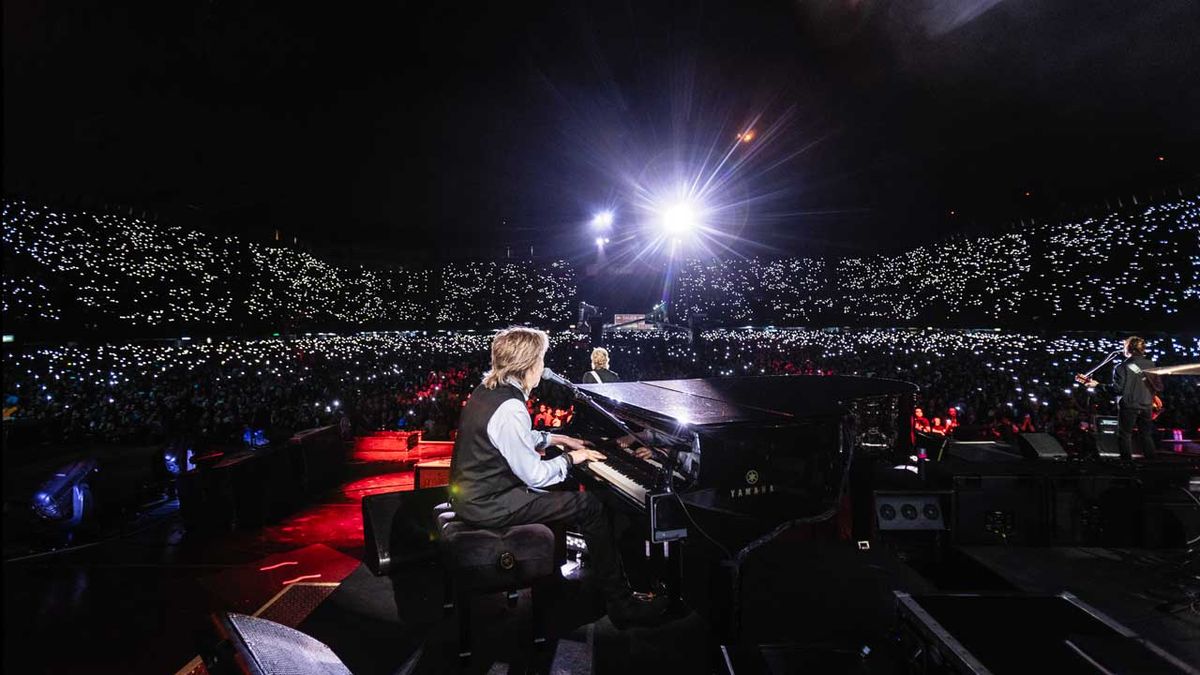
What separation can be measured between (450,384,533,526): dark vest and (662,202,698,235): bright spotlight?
9.84 metres

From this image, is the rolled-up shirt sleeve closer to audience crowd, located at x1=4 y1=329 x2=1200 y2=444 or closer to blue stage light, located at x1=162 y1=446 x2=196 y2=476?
audience crowd, located at x1=4 y1=329 x2=1200 y2=444

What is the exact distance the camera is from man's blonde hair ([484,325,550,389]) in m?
3.63

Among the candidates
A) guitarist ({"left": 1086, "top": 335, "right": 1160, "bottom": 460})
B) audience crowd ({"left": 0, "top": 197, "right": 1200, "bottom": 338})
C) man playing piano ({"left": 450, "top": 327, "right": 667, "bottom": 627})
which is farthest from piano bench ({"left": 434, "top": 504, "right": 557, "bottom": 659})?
guitarist ({"left": 1086, "top": 335, "right": 1160, "bottom": 460})

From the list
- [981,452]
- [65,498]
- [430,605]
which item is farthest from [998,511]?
[65,498]

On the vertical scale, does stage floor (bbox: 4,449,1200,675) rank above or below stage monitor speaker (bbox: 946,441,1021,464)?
below

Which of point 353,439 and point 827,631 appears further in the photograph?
point 353,439

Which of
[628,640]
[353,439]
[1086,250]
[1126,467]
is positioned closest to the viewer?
[628,640]

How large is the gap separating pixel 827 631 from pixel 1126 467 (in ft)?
12.8

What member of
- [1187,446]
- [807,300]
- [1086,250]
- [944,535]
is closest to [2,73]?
[944,535]

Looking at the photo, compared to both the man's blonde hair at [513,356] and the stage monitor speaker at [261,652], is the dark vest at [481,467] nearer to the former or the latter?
the man's blonde hair at [513,356]

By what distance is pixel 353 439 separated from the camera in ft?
37.9

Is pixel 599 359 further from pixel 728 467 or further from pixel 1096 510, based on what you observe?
pixel 1096 510

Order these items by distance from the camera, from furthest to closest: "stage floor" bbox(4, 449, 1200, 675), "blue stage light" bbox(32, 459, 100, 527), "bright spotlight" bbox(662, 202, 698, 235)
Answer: "bright spotlight" bbox(662, 202, 698, 235), "blue stage light" bbox(32, 459, 100, 527), "stage floor" bbox(4, 449, 1200, 675)

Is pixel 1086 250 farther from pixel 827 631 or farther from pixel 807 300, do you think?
pixel 827 631
